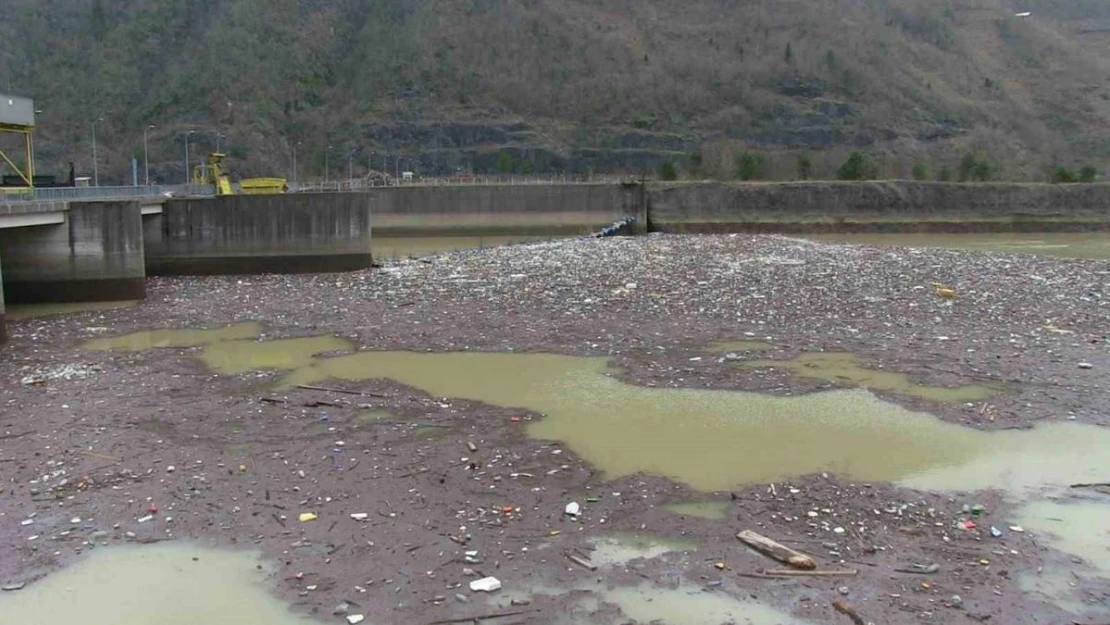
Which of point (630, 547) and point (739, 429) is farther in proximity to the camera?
point (739, 429)

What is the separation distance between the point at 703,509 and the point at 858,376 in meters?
5.93

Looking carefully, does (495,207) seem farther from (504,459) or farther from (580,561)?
(580,561)

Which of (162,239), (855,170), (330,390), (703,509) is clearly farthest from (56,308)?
(855,170)

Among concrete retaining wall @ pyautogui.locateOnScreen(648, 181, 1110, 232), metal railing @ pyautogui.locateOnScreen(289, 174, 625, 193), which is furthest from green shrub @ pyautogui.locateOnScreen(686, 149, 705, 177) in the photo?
concrete retaining wall @ pyautogui.locateOnScreen(648, 181, 1110, 232)

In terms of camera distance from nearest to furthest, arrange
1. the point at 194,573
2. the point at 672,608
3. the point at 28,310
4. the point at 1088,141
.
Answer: the point at 672,608 < the point at 194,573 < the point at 28,310 < the point at 1088,141

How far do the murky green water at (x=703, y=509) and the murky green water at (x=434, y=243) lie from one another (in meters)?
29.9

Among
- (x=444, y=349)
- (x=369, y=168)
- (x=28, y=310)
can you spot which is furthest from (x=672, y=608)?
(x=369, y=168)

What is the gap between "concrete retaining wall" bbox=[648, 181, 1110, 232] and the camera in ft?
169

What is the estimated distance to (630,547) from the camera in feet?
23.2

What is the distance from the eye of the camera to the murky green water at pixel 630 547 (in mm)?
6840

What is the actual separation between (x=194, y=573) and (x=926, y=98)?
334ft

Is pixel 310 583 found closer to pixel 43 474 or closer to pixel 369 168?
pixel 43 474

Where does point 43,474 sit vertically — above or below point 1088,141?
below

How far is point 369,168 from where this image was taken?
8281 centimetres
